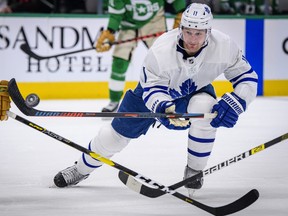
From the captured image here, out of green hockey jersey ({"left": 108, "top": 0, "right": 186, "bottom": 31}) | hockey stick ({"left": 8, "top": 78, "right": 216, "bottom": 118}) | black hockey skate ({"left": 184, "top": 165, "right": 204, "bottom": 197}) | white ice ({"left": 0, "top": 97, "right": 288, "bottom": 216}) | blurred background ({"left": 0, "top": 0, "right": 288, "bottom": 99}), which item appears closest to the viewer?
hockey stick ({"left": 8, "top": 78, "right": 216, "bottom": 118})

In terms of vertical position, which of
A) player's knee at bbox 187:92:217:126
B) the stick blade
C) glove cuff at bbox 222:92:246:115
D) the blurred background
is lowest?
the blurred background

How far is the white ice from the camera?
9.67 feet

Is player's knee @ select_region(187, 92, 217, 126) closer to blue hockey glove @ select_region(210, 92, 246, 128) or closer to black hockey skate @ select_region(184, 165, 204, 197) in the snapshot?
Answer: blue hockey glove @ select_region(210, 92, 246, 128)

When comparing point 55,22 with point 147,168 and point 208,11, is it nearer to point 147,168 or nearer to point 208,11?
point 147,168

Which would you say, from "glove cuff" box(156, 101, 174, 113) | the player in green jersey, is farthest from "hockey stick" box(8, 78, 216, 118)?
the player in green jersey

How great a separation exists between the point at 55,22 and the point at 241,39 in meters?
1.80

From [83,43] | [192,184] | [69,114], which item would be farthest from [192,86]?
[83,43]

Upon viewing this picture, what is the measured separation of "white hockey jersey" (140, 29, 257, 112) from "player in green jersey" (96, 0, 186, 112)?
2.79m

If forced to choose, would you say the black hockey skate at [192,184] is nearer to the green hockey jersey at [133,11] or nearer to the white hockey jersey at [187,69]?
the white hockey jersey at [187,69]

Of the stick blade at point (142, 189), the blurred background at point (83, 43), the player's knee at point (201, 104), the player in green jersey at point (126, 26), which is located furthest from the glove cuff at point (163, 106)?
the blurred background at point (83, 43)

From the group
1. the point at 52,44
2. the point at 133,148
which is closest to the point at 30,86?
the point at 52,44

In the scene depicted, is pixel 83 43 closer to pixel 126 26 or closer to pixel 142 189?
pixel 126 26

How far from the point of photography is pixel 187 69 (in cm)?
303

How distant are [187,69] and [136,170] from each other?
0.92m
